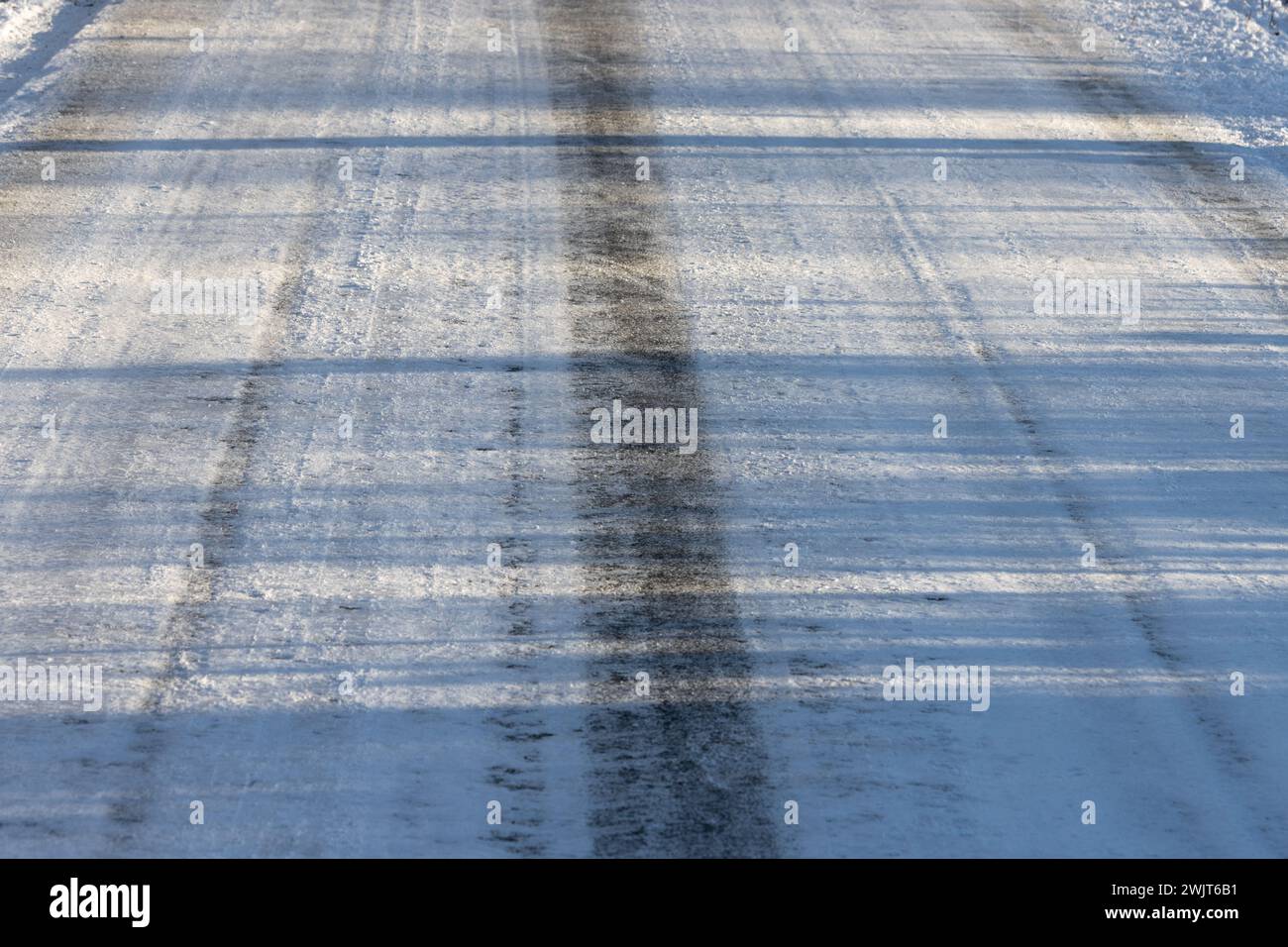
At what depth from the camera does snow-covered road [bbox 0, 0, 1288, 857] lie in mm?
5648

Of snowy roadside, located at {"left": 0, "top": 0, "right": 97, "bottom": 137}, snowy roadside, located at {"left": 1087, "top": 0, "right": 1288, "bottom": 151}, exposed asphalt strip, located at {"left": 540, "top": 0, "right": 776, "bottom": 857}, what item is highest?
snowy roadside, located at {"left": 0, "top": 0, "right": 97, "bottom": 137}

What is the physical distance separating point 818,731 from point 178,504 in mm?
3073

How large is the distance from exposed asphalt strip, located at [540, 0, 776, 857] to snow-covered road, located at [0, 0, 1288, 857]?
0.02m

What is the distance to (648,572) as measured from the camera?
686 centimetres

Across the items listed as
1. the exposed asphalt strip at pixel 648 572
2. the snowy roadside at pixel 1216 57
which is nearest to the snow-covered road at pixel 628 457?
the exposed asphalt strip at pixel 648 572

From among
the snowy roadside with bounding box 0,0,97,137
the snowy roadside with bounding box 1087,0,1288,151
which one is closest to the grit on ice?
the snowy roadside with bounding box 0,0,97,137

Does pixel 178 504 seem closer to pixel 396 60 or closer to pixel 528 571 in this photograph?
pixel 528 571

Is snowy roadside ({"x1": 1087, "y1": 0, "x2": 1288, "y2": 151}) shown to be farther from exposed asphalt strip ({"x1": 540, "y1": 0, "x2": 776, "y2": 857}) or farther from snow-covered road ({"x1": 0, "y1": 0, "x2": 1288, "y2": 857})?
exposed asphalt strip ({"x1": 540, "y1": 0, "x2": 776, "y2": 857})

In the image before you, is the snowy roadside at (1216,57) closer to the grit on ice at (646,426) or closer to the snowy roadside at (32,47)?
the grit on ice at (646,426)

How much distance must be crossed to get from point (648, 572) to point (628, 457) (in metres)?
1.02

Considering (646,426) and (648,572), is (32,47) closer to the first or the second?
(646,426)

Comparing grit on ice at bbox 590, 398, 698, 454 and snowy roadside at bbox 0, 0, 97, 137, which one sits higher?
snowy roadside at bbox 0, 0, 97, 137

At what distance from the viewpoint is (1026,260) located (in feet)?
32.6

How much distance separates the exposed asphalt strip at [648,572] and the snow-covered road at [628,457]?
0.02 m
